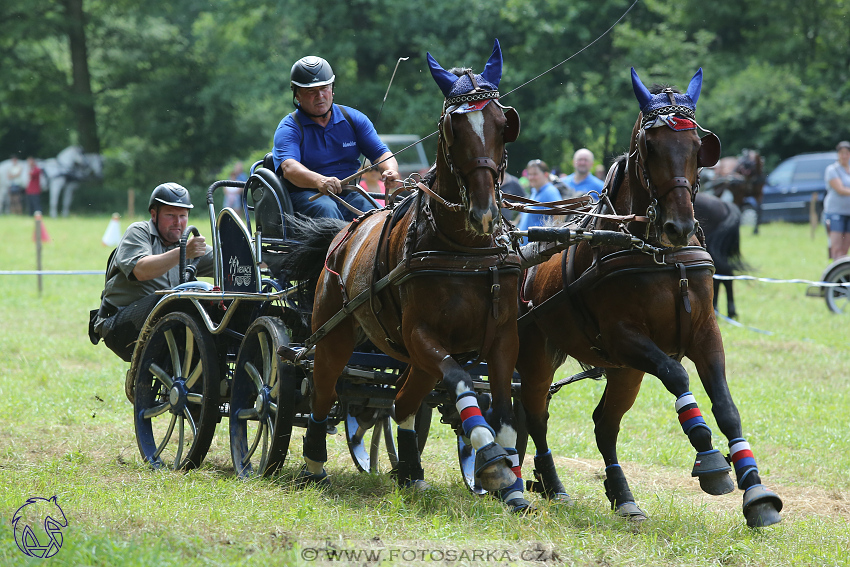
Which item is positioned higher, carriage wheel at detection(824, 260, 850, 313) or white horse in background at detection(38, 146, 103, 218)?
white horse in background at detection(38, 146, 103, 218)

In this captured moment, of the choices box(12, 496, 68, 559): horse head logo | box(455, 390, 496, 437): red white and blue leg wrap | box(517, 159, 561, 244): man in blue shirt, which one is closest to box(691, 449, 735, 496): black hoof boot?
box(455, 390, 496, 437): red white and blue leg wrap

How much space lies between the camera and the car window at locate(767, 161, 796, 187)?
26.3m

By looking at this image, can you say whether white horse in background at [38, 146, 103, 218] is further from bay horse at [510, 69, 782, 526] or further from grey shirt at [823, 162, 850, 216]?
bay horse at [510, 69, 782, 526]

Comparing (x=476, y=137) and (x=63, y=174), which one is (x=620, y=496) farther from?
(x=63, y=174)

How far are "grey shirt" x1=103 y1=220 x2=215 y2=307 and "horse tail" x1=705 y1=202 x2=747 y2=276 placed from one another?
23.5 feet

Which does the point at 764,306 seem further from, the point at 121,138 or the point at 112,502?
the point at 121,138

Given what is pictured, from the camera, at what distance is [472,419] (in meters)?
4.16

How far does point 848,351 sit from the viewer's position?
33.7ft

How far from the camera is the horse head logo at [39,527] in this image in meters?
3.66

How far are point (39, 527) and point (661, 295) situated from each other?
9.48 feet

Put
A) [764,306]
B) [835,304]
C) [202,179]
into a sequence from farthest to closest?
1. [202,179]
2. [764,306]
3. [835,304]

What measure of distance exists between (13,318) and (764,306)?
10114 millimetres

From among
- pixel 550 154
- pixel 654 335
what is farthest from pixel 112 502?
pixel 550 154

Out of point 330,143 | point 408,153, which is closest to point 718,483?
point 330,143
